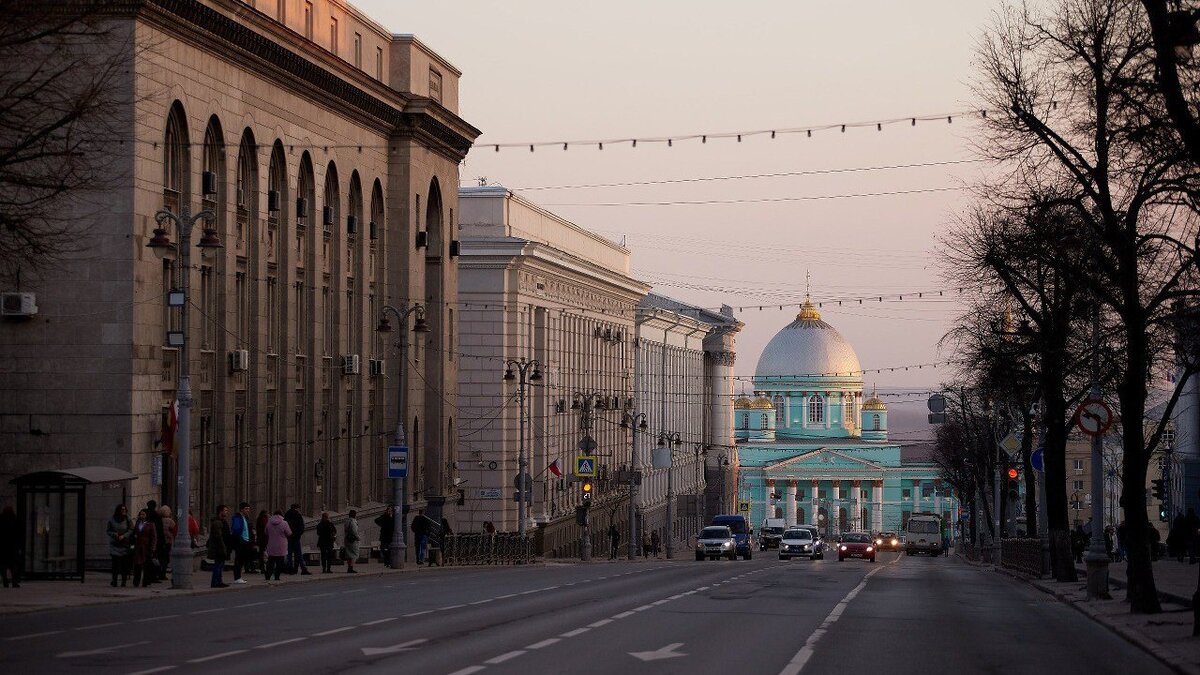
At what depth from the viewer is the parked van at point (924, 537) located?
12825 cm

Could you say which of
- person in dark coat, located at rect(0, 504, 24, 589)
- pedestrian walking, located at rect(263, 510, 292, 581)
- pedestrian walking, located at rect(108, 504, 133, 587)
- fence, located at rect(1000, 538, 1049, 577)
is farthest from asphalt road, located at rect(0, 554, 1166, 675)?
fence, located at rect(1000, 538, 1049, 577)

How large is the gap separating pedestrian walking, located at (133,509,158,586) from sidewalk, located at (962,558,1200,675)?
55.9 feet

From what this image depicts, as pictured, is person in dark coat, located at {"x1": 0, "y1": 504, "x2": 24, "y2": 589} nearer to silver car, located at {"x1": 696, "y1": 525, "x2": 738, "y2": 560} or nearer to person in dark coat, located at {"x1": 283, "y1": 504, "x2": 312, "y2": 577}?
person in dark coat, located at {"x1": 283, "y1": 504, "x2": 312, "y2": 577}

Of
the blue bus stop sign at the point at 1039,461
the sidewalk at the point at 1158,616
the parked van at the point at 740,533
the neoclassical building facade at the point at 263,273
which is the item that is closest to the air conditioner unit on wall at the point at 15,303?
the neoclassical building facade at the point at 263,273

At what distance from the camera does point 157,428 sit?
142 ft

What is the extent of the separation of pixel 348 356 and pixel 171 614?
31.2 meters

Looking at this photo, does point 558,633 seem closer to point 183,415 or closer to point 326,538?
point 183,415

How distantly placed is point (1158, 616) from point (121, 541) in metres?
18.6

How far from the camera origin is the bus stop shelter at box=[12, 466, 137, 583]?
35.0m

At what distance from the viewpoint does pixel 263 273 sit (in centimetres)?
5088

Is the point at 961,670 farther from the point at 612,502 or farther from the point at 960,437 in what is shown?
the point at 960,437

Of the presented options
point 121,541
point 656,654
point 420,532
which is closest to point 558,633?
point 656,654

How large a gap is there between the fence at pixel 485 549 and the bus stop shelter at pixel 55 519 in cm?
2226

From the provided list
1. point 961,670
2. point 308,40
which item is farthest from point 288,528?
point 961,670
